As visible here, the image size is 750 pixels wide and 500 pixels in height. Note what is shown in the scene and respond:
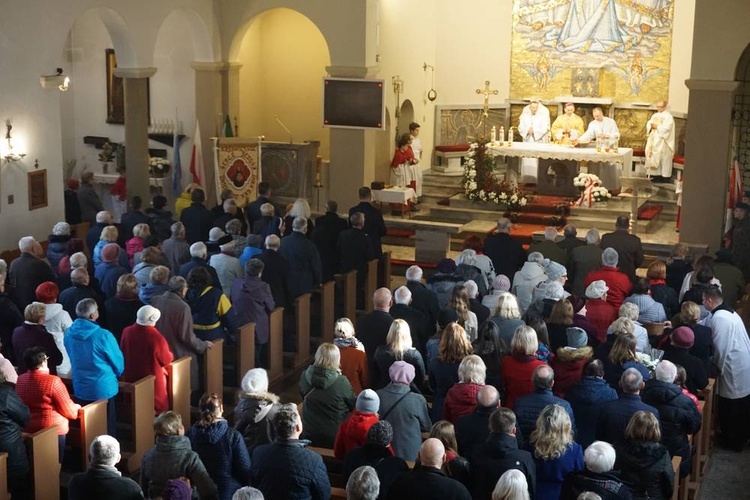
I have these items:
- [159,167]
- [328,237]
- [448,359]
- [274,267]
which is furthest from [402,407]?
[159,167]

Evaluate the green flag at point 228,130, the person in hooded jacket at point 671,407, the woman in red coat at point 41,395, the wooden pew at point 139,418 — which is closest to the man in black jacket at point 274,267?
the wooden pew at point 139,418

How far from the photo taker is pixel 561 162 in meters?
20.6

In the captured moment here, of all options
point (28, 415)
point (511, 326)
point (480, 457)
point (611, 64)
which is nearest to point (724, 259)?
point (511, 326)

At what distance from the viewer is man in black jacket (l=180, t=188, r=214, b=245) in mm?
14641

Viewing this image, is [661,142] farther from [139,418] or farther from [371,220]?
[139,418]

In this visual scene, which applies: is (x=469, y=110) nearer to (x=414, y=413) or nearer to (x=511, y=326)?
(x=511, y=326)

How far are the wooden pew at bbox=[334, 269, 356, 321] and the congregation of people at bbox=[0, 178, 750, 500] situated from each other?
432 millimetres

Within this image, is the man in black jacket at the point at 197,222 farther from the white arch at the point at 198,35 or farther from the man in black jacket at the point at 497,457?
the man in black jacket at the point at 497,457

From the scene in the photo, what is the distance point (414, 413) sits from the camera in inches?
324

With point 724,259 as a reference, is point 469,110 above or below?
above

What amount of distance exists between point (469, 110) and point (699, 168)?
6904 millimetres

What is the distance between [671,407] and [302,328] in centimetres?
493

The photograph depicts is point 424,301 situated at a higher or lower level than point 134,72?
lower

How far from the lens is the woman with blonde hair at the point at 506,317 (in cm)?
984
